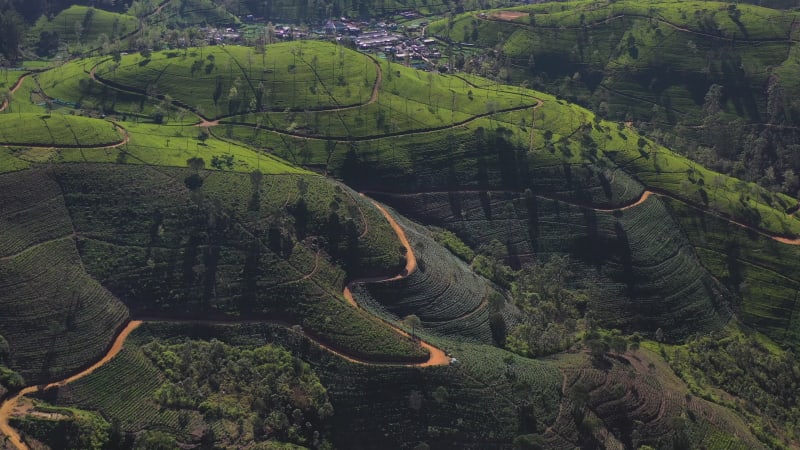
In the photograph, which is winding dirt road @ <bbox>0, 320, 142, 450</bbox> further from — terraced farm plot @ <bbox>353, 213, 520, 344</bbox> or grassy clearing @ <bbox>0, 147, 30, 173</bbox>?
grassy clearing @ <bbox>0, 147, 30, 173</bbox>

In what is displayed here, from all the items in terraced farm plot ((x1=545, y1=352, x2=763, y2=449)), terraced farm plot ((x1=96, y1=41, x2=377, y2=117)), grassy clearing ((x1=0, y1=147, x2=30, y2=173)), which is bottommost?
terraced farm plot ((x1=545, y1=352, x2=763, y2=449))

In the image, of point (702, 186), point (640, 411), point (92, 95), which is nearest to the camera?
point (640, 411)

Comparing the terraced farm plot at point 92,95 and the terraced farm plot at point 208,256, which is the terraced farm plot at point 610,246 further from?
the terraced farm plot at point 92,95

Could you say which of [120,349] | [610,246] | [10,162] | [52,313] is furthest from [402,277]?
[10,162]

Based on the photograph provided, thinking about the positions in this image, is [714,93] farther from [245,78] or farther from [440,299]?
[245,78]

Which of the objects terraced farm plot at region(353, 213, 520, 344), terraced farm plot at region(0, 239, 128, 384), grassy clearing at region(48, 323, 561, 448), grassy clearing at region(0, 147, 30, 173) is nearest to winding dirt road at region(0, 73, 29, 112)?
grassy clearing at region(0, 147, 30, 173)

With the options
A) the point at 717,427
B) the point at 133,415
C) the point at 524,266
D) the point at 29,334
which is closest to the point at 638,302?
the point at 524,266

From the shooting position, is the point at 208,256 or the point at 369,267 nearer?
the point at 208,256

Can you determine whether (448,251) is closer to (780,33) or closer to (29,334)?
(29,334)

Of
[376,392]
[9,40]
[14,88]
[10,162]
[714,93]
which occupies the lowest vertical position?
[376,392]
